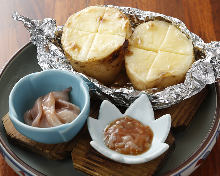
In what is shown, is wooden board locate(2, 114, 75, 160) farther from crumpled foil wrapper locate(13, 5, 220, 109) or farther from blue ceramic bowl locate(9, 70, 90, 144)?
crumpled foil wrapper locate(13, 5, 220, 109)

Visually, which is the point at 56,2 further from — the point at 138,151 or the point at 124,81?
the point at 138,151

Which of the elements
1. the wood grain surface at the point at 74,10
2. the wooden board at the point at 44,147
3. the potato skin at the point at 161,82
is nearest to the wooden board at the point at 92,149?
the wooden board at the point at 44,147

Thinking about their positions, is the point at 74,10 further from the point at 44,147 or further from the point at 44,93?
the point at 44,147

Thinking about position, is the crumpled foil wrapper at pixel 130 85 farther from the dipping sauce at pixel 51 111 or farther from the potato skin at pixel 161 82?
the dipping sauce at pixel 51 111

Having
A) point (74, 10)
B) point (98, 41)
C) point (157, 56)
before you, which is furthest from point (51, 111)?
point (74, 10)

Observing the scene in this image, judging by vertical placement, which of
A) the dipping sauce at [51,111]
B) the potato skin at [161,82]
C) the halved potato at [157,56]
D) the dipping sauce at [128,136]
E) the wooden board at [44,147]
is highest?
the halved potato at [157,56]

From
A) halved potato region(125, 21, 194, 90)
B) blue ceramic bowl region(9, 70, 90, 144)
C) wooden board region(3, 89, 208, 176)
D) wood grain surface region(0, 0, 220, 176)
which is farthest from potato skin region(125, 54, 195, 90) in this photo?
wood grain surface region(0, 0, 220, 176)
